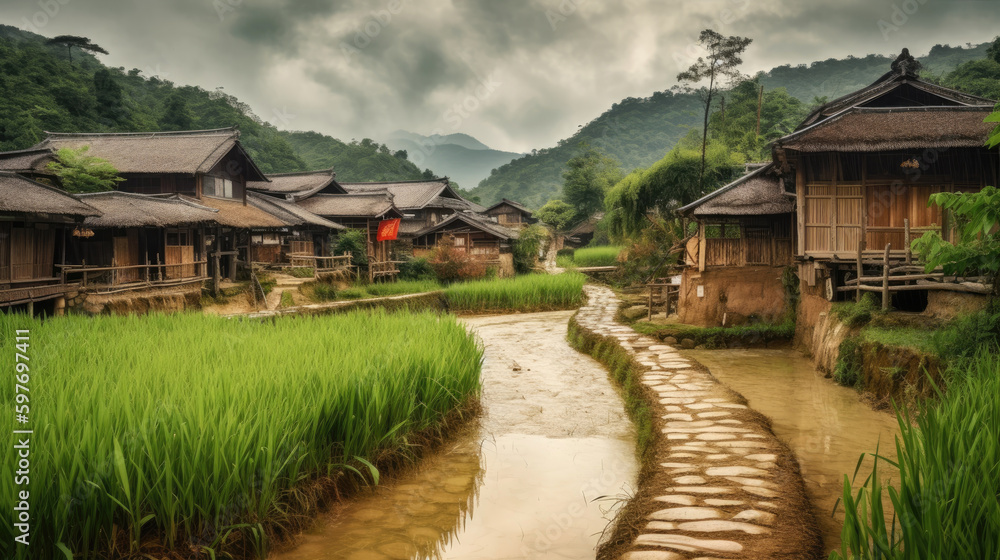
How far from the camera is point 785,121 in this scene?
33594 mm

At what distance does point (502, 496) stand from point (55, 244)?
565 inches

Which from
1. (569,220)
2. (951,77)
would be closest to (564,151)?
(569,220)

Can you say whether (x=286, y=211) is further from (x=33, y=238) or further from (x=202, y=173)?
(x=33, y=238)

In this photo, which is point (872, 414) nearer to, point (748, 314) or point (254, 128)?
point (748, 314)

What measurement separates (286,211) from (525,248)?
12.4 m

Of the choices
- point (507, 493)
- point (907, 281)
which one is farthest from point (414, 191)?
point (507, 493)

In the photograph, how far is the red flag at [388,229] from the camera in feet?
90.8

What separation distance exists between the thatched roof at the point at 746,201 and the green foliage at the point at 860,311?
3.93 metres

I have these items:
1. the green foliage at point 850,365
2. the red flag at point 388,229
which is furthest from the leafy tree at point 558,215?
the green foliage at point 850,365

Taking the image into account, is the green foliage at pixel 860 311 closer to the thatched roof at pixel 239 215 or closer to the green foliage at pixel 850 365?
the green foliage at pixel 850 365

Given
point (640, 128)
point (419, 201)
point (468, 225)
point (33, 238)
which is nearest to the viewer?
point (33, 238)

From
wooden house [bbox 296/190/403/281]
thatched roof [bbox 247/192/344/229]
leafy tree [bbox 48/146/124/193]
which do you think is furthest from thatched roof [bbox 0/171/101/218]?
wooden house [bbox 296/190/403/281]

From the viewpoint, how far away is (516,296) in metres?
20.7

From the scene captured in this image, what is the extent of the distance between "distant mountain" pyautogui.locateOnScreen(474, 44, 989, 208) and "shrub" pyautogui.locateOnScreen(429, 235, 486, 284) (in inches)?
1655
